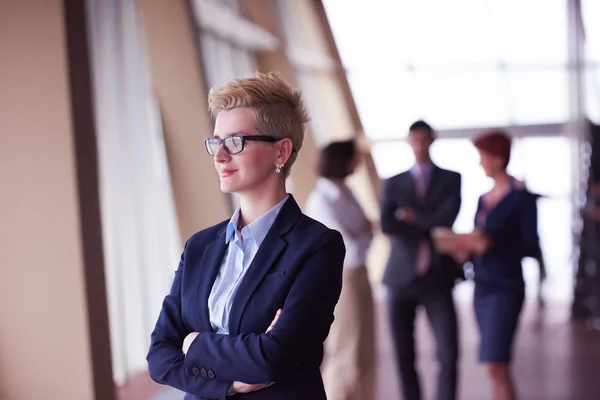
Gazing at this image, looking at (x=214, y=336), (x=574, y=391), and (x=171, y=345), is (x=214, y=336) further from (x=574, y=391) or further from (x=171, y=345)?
(x=574, y=391)

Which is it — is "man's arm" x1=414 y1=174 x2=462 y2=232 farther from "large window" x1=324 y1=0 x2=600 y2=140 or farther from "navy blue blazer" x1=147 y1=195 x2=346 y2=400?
"navy blue blazer" x1=147 y1=195 x2=346 y2=400

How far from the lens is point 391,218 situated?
4.39m

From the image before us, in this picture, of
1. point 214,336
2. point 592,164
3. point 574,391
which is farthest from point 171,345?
point 592,164

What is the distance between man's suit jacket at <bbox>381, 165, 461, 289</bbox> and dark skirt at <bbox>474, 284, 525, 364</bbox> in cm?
24

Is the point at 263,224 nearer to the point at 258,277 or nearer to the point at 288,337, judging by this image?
the point at 258,277

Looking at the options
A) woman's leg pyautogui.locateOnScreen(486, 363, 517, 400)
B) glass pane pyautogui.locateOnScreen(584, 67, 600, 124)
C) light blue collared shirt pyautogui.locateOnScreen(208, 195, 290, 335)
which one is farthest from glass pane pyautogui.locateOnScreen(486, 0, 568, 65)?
light blue collared shirt pyautogui.locateOnScreen(208, 195, 290, 335)

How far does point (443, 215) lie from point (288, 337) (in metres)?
3.01

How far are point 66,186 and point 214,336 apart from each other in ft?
7.66

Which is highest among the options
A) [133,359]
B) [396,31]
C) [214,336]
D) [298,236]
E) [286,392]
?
[396,31]

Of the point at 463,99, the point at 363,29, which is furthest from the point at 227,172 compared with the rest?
the point at 463,99

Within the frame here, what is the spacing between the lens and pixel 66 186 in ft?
11.9

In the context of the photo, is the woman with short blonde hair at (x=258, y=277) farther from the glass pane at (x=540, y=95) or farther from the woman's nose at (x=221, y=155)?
the glass pane at (x=540, y=95)

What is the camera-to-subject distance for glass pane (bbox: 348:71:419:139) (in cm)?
561

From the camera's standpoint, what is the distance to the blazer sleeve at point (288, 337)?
4.90 ft
